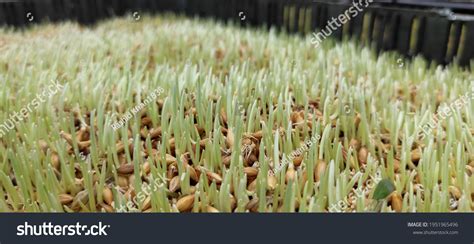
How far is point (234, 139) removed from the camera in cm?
139

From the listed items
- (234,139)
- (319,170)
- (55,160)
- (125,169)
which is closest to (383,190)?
(319,170)

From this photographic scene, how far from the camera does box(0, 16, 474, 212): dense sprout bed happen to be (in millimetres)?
1195

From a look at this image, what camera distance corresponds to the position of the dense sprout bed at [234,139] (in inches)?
47.1

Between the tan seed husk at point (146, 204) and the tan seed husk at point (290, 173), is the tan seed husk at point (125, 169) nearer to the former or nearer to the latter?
the tan seed husk at point (146, 204)

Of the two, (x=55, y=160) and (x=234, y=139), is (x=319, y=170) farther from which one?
(x=55, y=160)

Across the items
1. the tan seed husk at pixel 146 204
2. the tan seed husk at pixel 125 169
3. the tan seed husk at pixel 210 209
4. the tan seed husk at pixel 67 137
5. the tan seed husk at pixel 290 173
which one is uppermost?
the tan seed husk at pixel 67 137

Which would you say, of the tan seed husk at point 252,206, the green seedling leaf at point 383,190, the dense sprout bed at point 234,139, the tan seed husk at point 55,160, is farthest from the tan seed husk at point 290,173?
the tan seed husk at point 55,160

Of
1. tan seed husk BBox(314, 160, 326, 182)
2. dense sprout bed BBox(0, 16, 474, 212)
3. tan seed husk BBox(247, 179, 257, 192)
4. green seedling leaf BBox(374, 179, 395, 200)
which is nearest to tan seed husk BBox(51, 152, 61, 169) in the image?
dense sprout bed BBox(0, 16, 474, 212)

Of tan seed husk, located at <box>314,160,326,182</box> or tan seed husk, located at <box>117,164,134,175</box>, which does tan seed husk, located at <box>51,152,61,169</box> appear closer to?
tan seed husk, located at <box>117,164,134,175</box>
